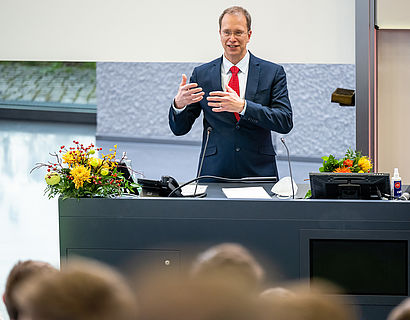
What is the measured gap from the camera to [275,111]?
156 inches

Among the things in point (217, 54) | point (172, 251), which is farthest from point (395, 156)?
point (172, 251)

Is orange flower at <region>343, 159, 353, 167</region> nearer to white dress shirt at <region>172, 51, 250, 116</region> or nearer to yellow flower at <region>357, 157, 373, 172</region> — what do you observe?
yellow flower at <region>357, 157, 373, 172</region>

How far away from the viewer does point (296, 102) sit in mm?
11133

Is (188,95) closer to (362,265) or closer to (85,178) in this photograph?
(85,178)

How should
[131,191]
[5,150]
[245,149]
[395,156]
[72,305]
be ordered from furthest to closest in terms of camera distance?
[5,150] → [395,156] → [245,149] → [131,191] → [72,305]

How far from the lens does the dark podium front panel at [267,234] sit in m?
3.11

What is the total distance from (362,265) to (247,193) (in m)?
0.65

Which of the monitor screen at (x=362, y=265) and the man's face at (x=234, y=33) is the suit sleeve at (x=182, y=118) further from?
the monitor screen at (x=362, y=265)

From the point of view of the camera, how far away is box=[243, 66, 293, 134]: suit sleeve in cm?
387

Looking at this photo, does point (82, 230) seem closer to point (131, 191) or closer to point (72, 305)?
point (131, 191)

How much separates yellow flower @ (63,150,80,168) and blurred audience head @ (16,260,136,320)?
2.48 m

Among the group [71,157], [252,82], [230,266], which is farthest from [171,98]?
[230,266]

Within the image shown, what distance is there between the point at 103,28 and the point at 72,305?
478 centimetres

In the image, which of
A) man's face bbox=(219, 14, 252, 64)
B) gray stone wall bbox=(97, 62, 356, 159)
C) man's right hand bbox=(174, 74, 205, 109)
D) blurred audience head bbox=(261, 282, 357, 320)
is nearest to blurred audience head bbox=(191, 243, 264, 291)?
blurred audience head bbox=(261, 282, 357, 320)
